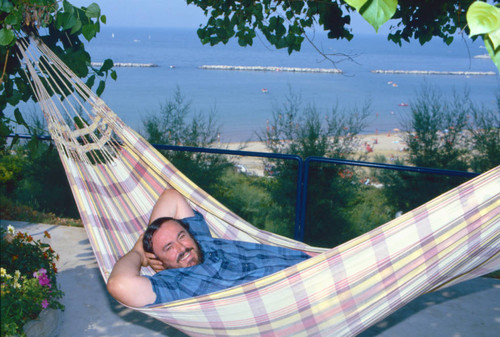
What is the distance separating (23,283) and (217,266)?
2.27 feet

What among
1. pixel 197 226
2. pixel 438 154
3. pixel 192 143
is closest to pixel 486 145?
pixel 438 154

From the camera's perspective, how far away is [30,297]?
180cm

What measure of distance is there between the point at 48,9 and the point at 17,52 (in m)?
0.30

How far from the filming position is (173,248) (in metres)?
1.79

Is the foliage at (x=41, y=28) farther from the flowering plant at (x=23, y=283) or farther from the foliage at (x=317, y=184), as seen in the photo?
the foliage at (x=317, y=184)

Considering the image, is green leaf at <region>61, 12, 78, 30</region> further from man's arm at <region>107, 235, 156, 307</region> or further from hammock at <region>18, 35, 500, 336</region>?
hammock at <region>18, 35, 500, 336</region>

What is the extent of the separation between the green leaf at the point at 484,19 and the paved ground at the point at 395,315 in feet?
5.54

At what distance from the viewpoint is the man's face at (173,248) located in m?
1.79

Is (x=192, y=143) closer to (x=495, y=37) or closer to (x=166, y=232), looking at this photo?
(x=166, y=232)

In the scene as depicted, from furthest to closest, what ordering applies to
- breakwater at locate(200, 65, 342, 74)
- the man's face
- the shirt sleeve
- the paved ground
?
1. breakwater at locate(200, 65, 342, 74)
2. the paved ground
3. the shirt sleeve
4. the man's face

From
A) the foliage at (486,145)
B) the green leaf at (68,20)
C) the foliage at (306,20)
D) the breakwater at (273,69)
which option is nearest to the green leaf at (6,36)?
the green leaf at (68,20)

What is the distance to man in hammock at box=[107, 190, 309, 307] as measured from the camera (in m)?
1.59

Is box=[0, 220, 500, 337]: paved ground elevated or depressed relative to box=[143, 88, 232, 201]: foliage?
depressed

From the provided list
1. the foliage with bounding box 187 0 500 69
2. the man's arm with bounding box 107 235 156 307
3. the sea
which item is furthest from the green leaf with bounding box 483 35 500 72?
A: the sea
